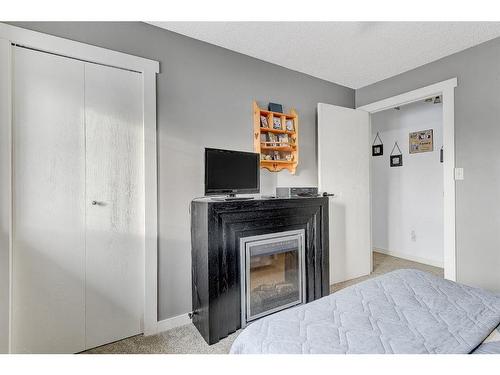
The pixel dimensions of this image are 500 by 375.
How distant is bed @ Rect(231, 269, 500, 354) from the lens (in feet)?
3.01

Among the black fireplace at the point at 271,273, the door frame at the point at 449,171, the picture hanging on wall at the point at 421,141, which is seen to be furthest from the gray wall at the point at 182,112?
the picture hanging on wall at the point at 421,141

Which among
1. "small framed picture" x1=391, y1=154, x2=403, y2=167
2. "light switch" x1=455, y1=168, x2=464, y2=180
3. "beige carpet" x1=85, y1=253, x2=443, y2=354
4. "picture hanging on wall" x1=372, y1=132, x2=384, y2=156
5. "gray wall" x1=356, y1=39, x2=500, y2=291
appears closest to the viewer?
"beige carpet" x1=85, y1=253, x2=443, y2=354

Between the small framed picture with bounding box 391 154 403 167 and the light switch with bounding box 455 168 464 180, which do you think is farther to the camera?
the small framed picture with bounding box 391 154 403 167

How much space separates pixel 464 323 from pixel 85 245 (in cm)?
213

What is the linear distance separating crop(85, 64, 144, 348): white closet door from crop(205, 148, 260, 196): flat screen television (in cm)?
52

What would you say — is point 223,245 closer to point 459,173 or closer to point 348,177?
point 348,177

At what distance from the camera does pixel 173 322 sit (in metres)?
2.13

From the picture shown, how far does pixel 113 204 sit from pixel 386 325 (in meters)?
1.81

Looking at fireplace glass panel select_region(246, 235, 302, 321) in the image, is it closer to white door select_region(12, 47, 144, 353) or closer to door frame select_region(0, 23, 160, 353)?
door frame select_region(0, 23, 160, 353)

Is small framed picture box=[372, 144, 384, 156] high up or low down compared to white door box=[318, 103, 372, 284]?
up

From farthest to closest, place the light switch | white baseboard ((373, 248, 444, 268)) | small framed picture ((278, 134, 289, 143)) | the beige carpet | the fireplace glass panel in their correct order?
white baseboard ((373, 248, 444, 268)) < small framed picture ((278, 134, 289, 143)) < the light switch < the fireplace glass panel < the beige carpet

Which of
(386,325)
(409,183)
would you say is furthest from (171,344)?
(409,183)

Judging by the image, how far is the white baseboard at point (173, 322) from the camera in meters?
2.08

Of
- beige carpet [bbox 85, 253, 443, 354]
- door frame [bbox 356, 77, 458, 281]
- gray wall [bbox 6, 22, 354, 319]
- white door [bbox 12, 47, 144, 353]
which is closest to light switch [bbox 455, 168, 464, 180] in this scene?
door frame [bbox 356, 77, 458, 281]
